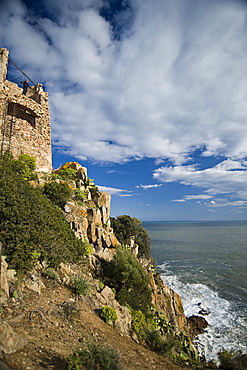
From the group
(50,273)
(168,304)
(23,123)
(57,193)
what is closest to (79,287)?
(50,273)

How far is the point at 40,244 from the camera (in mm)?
8234

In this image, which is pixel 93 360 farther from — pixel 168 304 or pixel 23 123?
pixel 23 123

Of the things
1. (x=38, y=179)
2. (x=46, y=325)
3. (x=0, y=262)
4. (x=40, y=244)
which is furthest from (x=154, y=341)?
(x=38, y=179)

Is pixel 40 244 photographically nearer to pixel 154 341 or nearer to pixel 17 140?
pixel 154 341

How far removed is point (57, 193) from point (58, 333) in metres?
9.65

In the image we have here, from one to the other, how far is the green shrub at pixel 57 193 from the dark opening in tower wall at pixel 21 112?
798 cm

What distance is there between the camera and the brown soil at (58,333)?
167 inches

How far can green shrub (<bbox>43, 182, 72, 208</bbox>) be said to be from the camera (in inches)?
531

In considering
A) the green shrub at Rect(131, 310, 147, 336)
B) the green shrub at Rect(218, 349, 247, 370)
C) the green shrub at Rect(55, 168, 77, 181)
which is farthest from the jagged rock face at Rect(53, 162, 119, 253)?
the green shrub at Rect(218, 349, 247, 370)

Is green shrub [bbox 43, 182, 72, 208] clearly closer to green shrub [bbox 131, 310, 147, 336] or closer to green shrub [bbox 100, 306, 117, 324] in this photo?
green shrub [bbox 100, 306, 117, 324]

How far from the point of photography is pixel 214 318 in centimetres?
2030

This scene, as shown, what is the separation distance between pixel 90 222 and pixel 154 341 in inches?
344

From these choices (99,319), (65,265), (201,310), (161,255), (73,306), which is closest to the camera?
(73,306)

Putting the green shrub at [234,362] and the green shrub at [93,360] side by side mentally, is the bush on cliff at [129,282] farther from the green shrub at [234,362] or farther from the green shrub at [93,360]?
the green shrub at [93,360]
